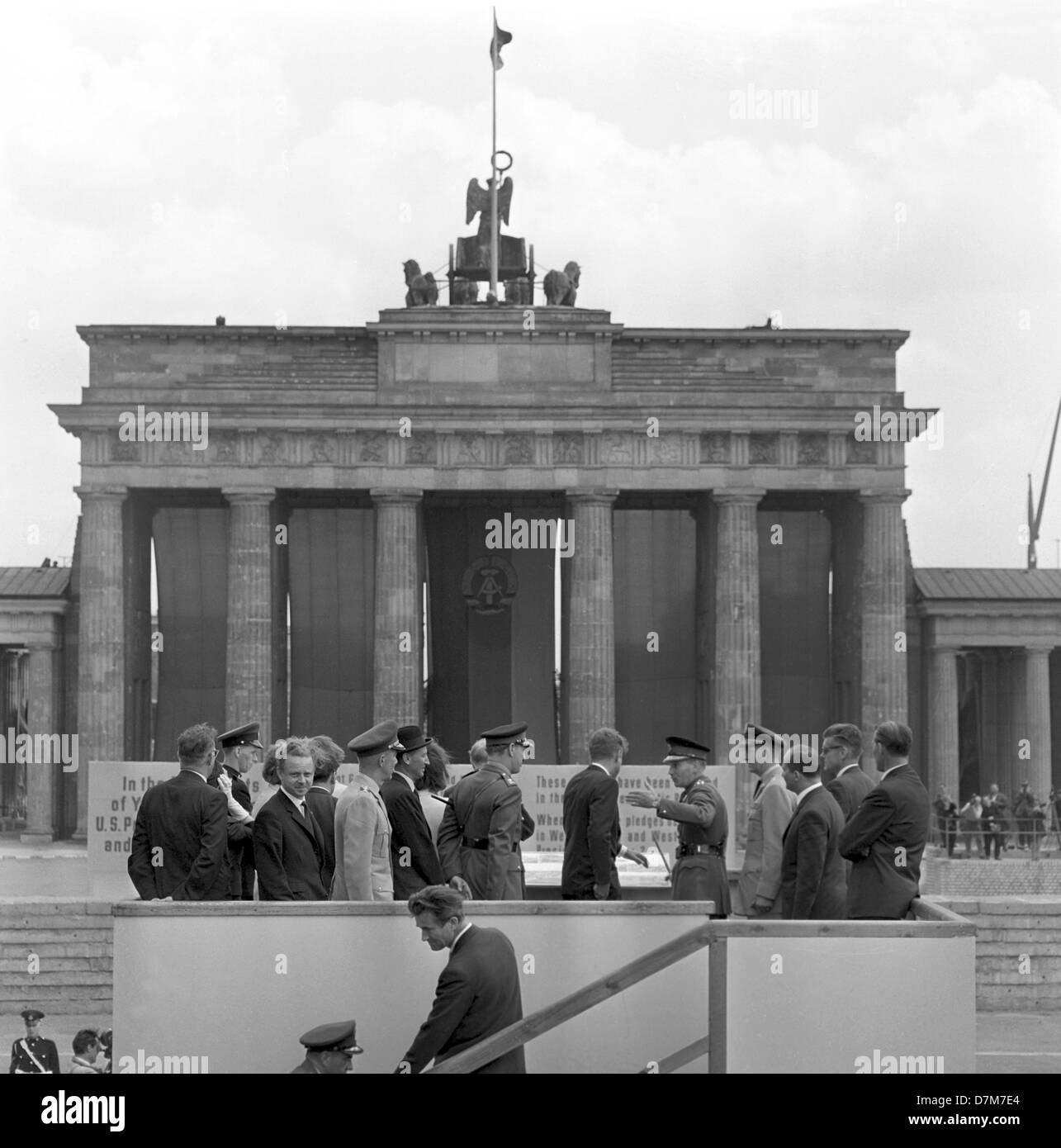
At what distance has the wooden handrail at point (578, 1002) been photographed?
34.8 feet

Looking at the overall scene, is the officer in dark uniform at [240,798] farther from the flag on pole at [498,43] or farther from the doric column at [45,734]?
the flag on pole at [498,43]

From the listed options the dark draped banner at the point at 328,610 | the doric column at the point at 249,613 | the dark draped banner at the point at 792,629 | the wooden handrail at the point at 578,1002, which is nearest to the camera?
the wooden handrail at the point at 578,1002

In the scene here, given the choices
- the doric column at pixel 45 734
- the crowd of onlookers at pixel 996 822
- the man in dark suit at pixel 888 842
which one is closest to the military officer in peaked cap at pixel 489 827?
the man in dark suit at pixel 888 842

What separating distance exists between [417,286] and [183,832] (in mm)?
43156

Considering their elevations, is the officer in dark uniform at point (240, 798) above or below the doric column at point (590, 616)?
below

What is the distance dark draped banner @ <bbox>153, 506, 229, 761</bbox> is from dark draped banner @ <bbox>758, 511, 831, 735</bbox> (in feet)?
49.2

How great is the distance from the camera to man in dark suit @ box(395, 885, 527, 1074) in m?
10.7

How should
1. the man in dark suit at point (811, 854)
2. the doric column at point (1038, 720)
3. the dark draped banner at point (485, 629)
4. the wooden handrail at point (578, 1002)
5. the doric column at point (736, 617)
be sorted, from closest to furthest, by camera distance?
the wooden handrail at point (578, 1002) < the man in dark suit at point (811, 854) < the doric column at point (736, 617) < the doric column at point (1038, 720) < the dark draped banner at point (485, 629)

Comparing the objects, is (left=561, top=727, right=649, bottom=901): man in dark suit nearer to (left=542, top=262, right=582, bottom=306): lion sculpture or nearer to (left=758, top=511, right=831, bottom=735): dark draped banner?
(left=542, top=262, right=582, bottom=306): lion sculpture

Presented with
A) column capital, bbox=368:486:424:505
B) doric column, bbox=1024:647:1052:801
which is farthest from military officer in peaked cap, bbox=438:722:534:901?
doric column, bbox=1024:647:1052:801

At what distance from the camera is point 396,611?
173 ft

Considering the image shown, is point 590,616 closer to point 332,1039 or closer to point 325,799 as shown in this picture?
point 325,799
